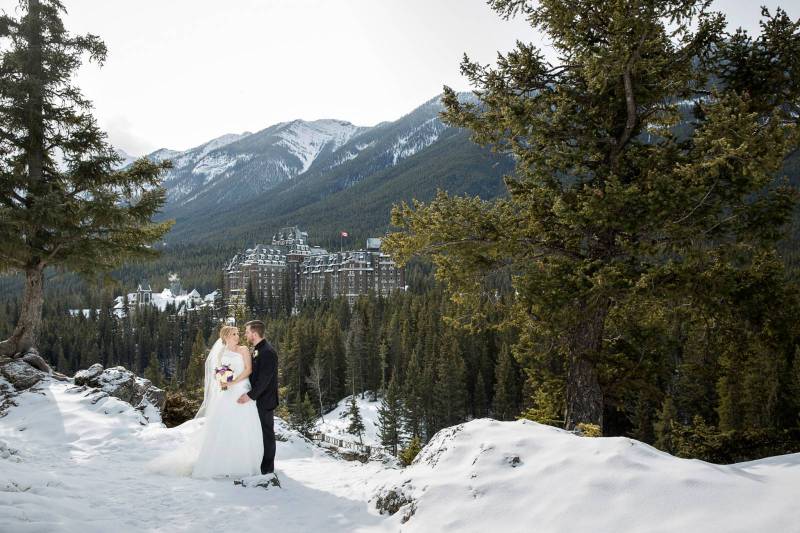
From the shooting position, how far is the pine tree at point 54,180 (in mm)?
13031

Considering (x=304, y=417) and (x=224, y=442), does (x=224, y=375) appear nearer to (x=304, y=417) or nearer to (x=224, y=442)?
(x=224, y=442)

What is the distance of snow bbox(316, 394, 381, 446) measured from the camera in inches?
2211

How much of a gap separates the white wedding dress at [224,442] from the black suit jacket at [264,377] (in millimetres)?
141

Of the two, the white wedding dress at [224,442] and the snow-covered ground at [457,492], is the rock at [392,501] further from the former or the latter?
the white wedding dress at [224,442]

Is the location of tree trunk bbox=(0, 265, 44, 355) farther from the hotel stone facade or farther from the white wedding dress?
the hotel stone facade

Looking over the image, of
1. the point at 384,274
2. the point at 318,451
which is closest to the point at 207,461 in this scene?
the point at 318,451

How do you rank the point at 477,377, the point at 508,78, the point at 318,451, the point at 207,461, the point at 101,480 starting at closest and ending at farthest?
the point at 101,480
the point at 207,461
the point at 508,78
the point at 318,451
the point at 477,377

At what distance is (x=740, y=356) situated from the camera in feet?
26.1

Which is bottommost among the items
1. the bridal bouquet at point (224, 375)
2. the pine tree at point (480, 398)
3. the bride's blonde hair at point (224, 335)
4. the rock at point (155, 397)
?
the pine tree at point (480, 398)

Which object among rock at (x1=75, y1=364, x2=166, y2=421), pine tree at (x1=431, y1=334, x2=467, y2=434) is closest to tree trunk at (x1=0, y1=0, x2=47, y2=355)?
rock at (x1=75, y1=364, x2=166, y2=421)

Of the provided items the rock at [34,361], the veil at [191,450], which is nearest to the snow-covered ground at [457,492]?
the veil at [191,450]

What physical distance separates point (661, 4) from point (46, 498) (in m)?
9.92

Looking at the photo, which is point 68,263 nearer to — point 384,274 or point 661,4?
point 661,4

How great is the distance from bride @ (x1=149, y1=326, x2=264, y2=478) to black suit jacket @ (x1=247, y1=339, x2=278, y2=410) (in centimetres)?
12
